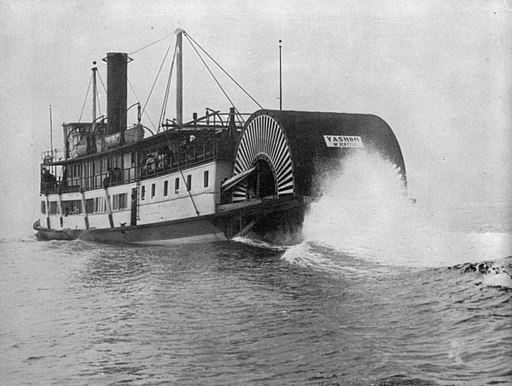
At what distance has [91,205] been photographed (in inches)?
1277

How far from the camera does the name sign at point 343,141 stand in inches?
837

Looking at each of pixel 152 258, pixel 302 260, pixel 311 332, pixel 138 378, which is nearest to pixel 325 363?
pixel 311 332

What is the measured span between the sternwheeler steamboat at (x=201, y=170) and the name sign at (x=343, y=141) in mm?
37

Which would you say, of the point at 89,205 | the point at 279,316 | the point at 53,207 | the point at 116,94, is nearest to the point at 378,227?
the point at 279,316

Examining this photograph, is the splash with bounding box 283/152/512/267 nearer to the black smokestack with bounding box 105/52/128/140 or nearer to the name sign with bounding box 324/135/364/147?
the name sign with bounding box 324/135/364/147

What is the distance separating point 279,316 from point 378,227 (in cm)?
941

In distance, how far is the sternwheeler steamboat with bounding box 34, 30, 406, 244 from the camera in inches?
820

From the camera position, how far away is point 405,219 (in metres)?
20.1

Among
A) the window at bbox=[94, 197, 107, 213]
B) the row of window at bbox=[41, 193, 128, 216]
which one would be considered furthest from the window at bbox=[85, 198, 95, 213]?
the window at bbox=[94, 197, 107, 213]

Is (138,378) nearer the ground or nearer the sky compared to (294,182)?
nearer the ground

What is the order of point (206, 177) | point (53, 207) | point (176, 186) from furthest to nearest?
point (53, 207) < point (176, 186) < point (206, 177)

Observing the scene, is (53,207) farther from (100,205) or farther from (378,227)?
(378,227)

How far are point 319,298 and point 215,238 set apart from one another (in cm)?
1153

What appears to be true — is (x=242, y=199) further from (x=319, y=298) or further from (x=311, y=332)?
(x=311, y=332)
